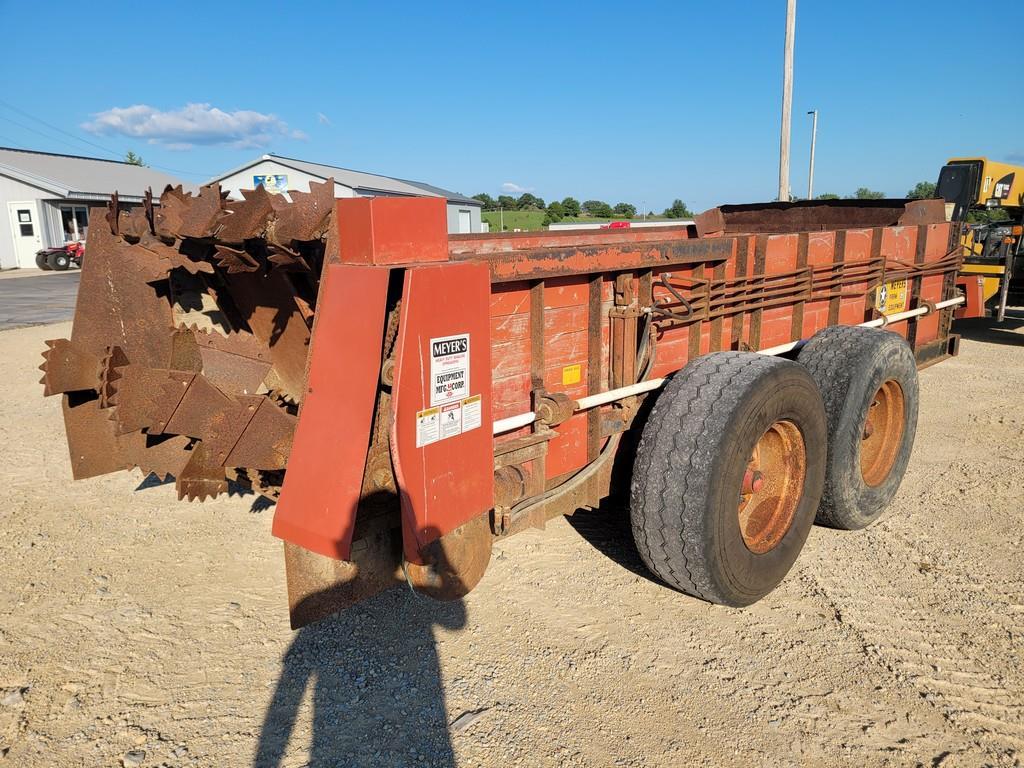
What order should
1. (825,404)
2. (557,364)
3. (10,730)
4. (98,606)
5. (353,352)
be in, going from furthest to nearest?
(825,404)
(98,606)
(557,364)
(10,730)
(353,352)

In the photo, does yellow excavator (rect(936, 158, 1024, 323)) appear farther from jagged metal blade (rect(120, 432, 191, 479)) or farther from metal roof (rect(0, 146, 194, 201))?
metal roof (rect(0, 146, 194, 201))

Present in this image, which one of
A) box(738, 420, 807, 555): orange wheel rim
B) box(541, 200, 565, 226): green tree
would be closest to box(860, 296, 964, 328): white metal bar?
box(738, 420, 807, 555): orange wheel rim

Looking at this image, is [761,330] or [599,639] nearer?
[599,639]

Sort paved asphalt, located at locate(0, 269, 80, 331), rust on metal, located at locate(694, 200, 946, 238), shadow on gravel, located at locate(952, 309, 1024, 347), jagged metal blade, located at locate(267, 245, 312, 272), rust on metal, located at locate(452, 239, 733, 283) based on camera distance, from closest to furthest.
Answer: jagged metal blade, located at locate(267, 245, 312, 272), rust on metal, located at locate(452, 239, 733, 283), rust on metal, located at locate(694, 200, 946, 238), shadow on gravel, located at locate(952, 309, 1024, 347), paved asphalt, located at locate(0, 269, 80, 331)

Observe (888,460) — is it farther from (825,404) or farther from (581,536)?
(581,536)

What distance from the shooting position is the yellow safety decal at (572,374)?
2.91 metres

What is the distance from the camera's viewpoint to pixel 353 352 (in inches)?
84.6

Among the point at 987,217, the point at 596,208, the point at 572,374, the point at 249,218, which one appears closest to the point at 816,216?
the point at 572,374

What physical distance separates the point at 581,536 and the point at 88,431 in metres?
2.53

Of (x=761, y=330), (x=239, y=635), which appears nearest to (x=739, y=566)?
(x=761, y=330)

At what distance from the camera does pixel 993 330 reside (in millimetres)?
10578

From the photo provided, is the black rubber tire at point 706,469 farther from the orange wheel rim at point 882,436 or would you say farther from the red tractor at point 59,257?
the red tractor at point 59,257

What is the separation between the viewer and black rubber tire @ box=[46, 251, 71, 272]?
978 inches

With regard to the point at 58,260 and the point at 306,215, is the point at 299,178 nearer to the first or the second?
the point at 58,260
